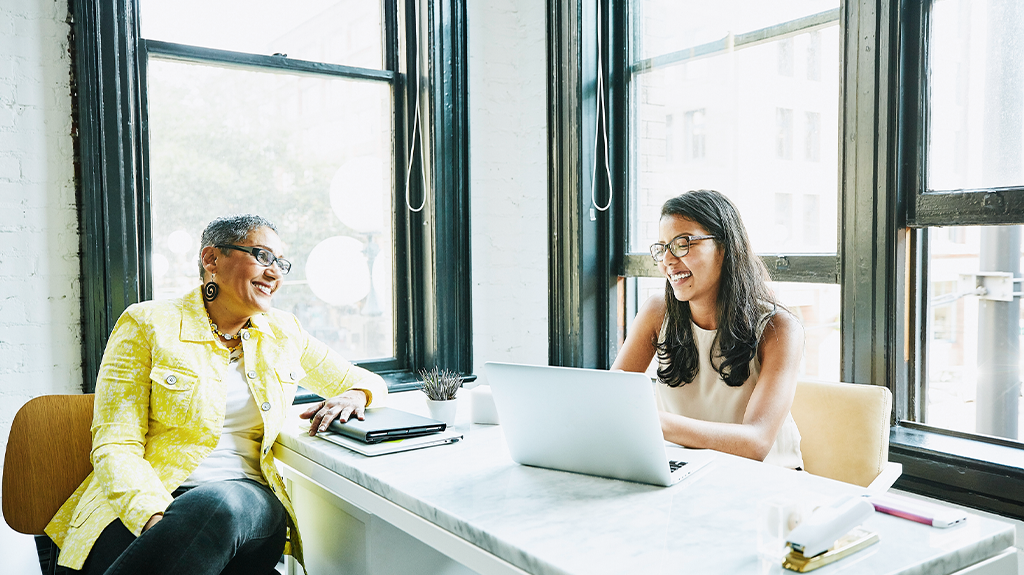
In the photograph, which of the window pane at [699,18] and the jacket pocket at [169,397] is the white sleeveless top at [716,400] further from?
the jacket pocket at [169,397]

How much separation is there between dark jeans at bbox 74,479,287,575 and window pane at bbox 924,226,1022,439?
1738 mm

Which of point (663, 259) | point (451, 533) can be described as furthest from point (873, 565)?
point (663, 259)

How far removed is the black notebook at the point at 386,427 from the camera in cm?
179

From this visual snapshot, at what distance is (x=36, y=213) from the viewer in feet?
7.51

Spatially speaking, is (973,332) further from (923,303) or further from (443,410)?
(443,410)

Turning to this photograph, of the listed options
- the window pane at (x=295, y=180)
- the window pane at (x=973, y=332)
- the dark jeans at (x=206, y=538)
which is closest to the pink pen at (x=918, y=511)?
the window pane at (x=973, y=332)

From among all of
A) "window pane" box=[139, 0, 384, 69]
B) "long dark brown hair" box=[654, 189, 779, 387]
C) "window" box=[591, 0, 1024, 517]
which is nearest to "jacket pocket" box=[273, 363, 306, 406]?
"long dark brown hair" box=[654, 189, 779, 387]

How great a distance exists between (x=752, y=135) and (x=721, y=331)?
0.85 metres

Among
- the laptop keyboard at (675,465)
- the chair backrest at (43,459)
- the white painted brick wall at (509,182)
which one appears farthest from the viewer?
the white painted brick wall at (509,182)

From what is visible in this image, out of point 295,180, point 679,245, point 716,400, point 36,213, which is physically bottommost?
point 716,400

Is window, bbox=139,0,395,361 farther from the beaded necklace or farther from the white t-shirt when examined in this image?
the white t-shirt

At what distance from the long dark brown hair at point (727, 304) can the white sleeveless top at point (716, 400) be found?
0.05ft

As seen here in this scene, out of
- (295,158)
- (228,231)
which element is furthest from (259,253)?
(295,158)

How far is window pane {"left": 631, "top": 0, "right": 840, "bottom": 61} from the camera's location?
2.35 m
